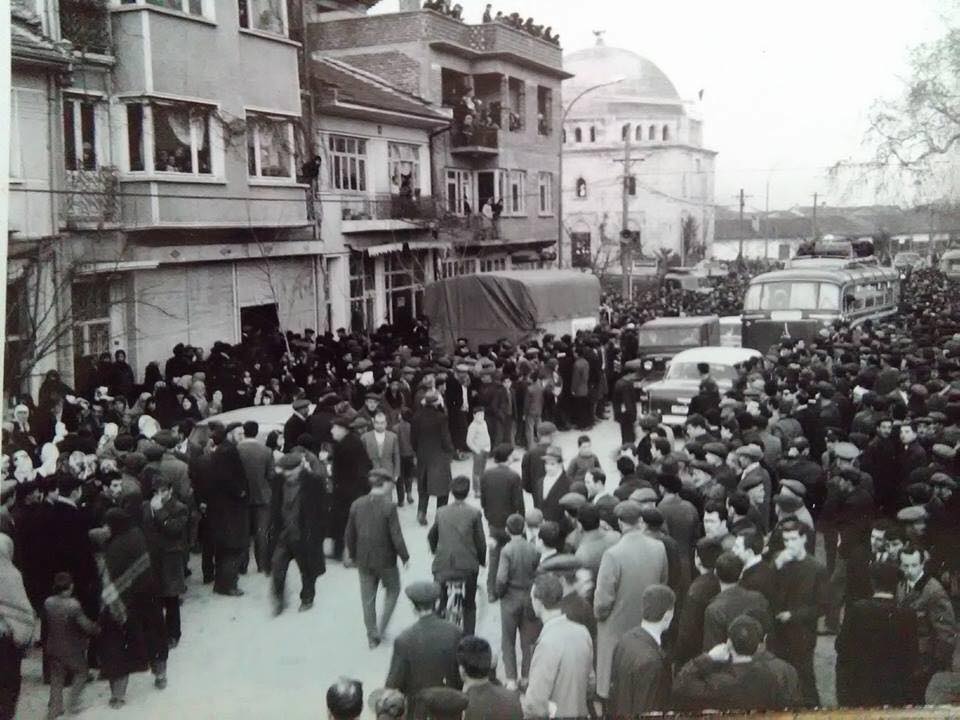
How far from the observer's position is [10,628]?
422 cm

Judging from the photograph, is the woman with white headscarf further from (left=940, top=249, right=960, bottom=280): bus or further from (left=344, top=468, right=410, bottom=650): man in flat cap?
(left=940, top=249, right=960, bottom=280): bus

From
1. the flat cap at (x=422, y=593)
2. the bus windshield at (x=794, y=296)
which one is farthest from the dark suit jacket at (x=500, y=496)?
the bus windshield at (x=794, y=296)

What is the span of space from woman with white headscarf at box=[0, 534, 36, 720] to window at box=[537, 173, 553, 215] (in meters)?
3.93

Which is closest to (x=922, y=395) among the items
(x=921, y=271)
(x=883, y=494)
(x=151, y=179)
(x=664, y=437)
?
(x=883, y=494)

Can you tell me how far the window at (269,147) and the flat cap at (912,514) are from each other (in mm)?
3970

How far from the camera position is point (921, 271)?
828 cm

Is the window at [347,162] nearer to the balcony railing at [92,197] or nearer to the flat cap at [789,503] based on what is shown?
the balcony railing at [92,197]

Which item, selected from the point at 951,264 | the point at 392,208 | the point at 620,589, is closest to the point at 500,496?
the point at 620,589

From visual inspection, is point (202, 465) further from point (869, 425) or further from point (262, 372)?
point (869, 425)

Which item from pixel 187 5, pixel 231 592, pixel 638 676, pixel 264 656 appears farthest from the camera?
pixel 231 592

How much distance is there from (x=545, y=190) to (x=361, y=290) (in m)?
1.53

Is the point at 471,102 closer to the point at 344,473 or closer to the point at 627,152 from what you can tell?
the point at 627,152

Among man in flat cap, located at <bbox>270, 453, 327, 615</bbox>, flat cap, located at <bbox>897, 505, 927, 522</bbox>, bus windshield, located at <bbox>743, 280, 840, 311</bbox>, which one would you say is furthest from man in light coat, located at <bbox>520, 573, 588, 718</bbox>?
bus windshield, located at <bbox>743, 280, 840, 311</bbox>

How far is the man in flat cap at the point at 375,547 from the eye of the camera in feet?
15.4
